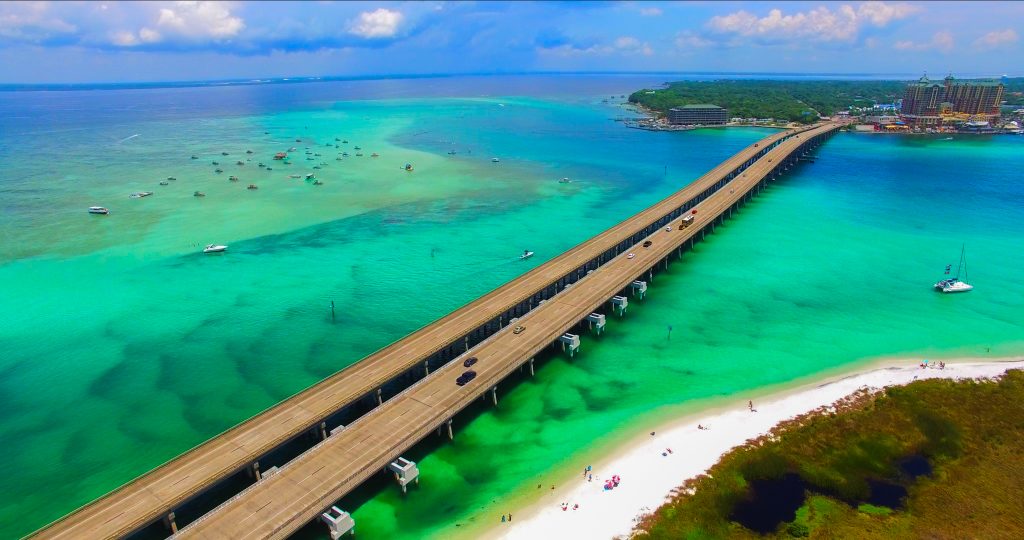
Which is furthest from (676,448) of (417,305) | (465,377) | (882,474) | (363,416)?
(417,305)

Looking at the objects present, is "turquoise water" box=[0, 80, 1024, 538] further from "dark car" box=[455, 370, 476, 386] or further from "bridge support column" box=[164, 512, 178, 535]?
"bridge support column" box=[164, 512, 178, 535]

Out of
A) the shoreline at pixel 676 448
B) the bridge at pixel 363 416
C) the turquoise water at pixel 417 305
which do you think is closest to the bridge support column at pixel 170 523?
the bridge at pixel 363 416

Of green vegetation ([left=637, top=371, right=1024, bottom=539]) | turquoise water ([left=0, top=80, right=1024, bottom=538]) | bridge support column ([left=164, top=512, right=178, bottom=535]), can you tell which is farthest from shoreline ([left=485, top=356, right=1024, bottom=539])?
bridge support column ([left=164, top=512, right=178, bottom=535])

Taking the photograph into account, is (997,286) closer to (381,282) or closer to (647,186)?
(647,186)

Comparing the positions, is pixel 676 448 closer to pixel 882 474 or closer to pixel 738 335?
pixel 882 474

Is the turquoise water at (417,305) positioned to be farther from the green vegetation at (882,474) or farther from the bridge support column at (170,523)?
the bridge support column at (170,523)
